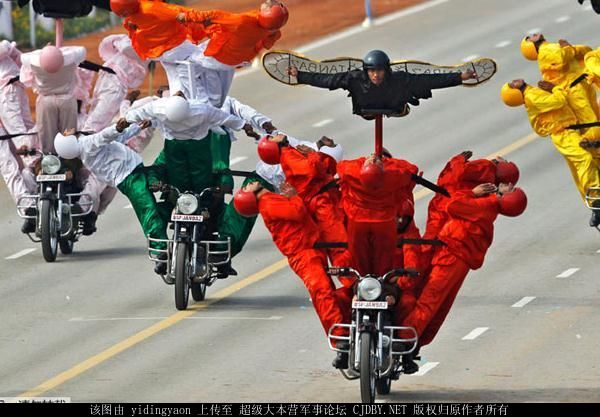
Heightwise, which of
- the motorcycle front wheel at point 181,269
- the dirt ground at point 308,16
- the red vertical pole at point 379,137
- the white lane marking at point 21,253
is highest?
the red vertical pole at point 379,137

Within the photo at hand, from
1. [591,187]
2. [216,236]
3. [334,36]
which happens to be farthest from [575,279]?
[334,36]

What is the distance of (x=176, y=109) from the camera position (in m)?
22.5

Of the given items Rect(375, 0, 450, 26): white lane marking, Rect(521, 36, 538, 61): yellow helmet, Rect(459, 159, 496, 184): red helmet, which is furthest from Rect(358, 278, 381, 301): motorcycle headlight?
Rect(375, 0, 450, 26): white lane marking

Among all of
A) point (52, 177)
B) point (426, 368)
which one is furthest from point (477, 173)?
point (52, 177)

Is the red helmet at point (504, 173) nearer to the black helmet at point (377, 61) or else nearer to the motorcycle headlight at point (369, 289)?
the black helmet at point (377, 61)

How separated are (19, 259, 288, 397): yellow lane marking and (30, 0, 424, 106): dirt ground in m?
15.0

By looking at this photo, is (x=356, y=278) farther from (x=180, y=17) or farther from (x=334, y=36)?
(x=334, y=36)

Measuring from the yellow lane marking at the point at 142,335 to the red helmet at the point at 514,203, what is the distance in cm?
437

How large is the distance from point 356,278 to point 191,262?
480cm

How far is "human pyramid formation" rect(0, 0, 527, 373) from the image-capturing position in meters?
18.2

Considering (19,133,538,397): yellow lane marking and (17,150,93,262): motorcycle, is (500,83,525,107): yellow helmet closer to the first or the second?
(19,133,538,397): yellow lane marking

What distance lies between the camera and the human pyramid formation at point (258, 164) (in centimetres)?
1823

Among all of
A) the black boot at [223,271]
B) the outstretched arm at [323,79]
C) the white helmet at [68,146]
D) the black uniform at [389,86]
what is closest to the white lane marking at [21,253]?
the white helmet at [68,146]

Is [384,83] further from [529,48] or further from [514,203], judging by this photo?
[529,48]
